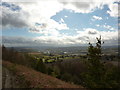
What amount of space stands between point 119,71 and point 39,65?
21.0 m

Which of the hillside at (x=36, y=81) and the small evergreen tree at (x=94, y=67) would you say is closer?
the hillside at (x=36, y=81)

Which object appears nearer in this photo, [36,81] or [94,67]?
[36,81]

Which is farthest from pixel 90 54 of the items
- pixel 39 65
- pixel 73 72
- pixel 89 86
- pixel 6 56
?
pixel 73 72

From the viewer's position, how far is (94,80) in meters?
15.1

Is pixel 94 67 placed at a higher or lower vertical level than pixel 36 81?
higher

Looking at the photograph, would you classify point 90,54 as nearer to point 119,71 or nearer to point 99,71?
point 99,71

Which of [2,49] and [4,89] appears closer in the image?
[4,89]

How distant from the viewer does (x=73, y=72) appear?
60.8 meters

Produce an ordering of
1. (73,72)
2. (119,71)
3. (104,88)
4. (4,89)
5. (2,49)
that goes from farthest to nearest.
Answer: (73,72)
(2,49)
(119,71)
(104,88)
(4,89)

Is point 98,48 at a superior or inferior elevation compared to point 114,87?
superior

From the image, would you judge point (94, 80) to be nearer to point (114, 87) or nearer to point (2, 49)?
point (114, 87)

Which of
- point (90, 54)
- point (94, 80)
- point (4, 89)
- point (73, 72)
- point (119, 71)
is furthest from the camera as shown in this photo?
point (73, 72)

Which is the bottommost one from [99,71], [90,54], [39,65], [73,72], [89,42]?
[73,72]

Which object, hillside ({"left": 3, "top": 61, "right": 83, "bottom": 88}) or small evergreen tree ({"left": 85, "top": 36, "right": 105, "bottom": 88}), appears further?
small evergreen tree ({"left": 85, "top": 36, "right": 105, "bottom": 88})
